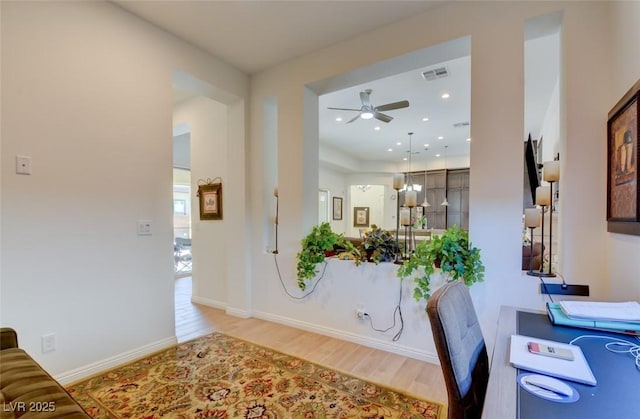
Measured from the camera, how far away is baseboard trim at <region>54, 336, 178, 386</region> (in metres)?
2.12

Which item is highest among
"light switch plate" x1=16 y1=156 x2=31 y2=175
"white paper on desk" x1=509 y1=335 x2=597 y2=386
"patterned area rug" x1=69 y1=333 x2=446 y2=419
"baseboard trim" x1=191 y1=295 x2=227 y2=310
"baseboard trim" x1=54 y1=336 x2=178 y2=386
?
"light switch plate" x1=16 y1=156 x2=31 y2=175

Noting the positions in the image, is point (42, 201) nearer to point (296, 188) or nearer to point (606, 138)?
point (296, 188)

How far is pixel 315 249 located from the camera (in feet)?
9.89

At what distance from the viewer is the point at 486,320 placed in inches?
87.8

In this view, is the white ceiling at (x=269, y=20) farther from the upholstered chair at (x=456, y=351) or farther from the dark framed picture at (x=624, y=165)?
the upholstered chair at (x=456, y=351)

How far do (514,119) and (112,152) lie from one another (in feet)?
10.1

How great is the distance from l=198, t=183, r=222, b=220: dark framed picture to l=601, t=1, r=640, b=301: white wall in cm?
373

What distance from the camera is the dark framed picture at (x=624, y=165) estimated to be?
1430 mm

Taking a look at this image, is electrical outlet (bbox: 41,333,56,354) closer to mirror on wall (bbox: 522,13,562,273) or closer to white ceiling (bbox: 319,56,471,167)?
mirror on wall (bbox: 522,13,562,273)

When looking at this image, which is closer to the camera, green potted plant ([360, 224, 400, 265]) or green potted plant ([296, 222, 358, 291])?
green potted plant ([360, 224, 400, 265])

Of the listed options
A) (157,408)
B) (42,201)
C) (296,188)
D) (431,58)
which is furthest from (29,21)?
(431,58)

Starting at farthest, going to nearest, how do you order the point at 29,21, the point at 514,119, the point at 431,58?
the point at 431,58
the point at 514,119
the point at 29,21

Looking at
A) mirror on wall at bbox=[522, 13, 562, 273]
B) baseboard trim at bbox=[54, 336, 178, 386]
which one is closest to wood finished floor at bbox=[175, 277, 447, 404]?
baseboard trim at bbox=[54, 336, 178, 386]

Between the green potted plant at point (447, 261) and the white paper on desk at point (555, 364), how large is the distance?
45.5 inches
